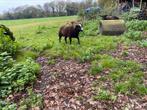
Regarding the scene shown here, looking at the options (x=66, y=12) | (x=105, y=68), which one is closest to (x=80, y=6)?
(x=66, y=12)

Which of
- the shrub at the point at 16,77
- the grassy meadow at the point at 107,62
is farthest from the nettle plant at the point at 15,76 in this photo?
the grassy meadow at the point at 107,62

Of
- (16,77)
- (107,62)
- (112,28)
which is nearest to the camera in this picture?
(16,77)

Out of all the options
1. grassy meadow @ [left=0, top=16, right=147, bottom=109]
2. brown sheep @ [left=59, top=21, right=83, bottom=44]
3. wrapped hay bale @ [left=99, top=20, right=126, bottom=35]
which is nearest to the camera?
grassy meadow @ [left=0, top=16, right=147, bottom=109]

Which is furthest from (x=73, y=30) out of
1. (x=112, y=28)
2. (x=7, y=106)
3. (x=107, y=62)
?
(x=7, y=106)

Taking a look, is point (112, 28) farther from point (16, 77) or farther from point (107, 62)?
point (16, 77)

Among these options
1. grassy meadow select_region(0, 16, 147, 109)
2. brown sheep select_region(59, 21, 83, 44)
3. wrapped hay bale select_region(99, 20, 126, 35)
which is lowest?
grassy meadow select_region(0, 16, 147, 109)

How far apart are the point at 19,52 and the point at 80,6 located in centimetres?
2390

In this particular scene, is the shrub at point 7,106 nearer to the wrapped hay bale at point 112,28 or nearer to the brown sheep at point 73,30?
the brown sheep at point 73,30

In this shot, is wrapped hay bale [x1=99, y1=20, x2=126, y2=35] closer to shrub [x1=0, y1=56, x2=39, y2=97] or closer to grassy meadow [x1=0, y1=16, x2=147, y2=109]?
grassy meadow [x1=0, y1=16, x2=147, y2=109]

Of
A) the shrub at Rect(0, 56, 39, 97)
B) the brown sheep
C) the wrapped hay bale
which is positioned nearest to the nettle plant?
the shrub at Rect(0, 56, 39, 97)

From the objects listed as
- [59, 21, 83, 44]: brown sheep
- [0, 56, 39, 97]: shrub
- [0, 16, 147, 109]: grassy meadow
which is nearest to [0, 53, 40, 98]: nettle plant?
[0, 56, 39, 97]: shrub

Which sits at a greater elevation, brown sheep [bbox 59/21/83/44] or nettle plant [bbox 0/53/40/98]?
brown sheep [bbox 59/21/83/44]

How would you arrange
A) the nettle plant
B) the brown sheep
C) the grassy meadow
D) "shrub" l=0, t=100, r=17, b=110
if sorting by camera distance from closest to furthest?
"shrub" l=0, t=100, r=17, b=110 → the grassy meadow → the nettle plant → the brown sheep

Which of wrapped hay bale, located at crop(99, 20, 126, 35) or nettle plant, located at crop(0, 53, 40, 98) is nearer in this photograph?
nettle plant, located at crop(0, 53, 40, 98)
